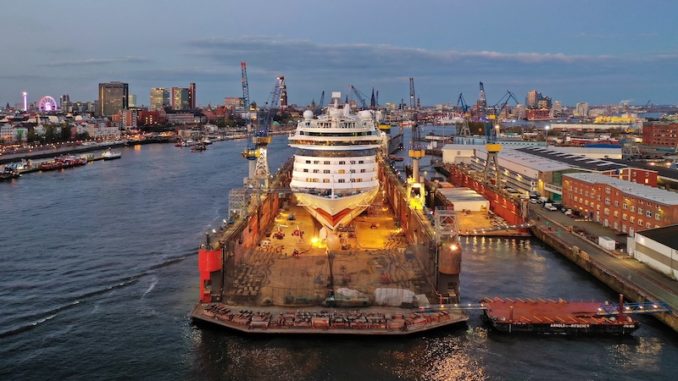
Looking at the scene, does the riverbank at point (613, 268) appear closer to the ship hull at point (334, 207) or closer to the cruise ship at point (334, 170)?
the cruise ship at point (334, 170)

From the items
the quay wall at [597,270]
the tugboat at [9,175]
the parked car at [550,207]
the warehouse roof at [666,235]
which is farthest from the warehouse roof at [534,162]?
the tugboat at [9,175]

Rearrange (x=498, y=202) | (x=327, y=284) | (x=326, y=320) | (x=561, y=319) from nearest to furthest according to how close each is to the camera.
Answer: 1. (x=326, y=320)
2. (x=561, y=319)
3. (x=327, y=284)
4. (x=498, y=202)

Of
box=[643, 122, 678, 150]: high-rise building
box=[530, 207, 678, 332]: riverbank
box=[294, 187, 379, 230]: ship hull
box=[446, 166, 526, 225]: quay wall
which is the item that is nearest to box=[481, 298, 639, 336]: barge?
box=[530, 207, 678, 332]: riverbank

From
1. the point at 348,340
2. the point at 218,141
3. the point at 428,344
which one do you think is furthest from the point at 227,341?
the point at 218,141

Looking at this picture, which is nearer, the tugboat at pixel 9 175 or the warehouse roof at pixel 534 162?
the warehouse roof at pixel 534 162

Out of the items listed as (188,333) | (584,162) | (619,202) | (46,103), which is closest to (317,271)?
(188,333)

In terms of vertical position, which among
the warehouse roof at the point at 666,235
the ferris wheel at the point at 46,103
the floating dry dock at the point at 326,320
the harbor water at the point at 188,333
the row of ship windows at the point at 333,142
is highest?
the ferris wheel at the point at 46,103

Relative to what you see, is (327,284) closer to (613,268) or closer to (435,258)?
(435,258)
